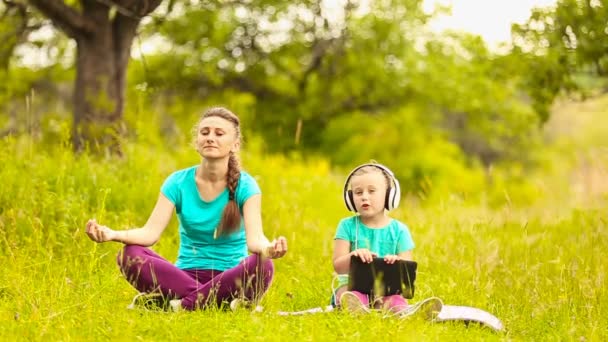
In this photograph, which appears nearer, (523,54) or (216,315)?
(216,315)

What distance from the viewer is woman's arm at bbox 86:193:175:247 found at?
4.26 metres

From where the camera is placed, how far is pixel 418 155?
2083cm

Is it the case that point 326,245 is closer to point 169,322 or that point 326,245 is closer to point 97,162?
point 97,162

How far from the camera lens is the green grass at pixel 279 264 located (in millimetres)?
4117

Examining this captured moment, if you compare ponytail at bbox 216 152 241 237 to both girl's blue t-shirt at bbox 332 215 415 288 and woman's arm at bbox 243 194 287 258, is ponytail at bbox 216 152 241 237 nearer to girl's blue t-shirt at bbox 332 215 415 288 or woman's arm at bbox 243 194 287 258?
woman's arm at bbox 243 194 287 258

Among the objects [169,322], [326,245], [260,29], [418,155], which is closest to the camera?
[169,322]

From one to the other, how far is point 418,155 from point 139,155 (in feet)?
45.5

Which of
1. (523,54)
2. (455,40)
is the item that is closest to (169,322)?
(523,54)

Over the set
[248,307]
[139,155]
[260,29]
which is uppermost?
[260,29]

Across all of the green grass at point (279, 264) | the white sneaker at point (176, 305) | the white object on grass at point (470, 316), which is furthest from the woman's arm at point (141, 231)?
the white object on grass at point (470, 316)

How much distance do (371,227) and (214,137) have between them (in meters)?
1.05

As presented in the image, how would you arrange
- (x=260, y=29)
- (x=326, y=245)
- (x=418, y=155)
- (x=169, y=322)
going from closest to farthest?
(x=169, y=322), (x=326, y=245), (x=260, y=29), (x=418, y=155)

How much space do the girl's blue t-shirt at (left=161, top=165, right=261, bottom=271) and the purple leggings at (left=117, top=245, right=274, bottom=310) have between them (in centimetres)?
20

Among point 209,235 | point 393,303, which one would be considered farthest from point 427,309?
point 209,235
